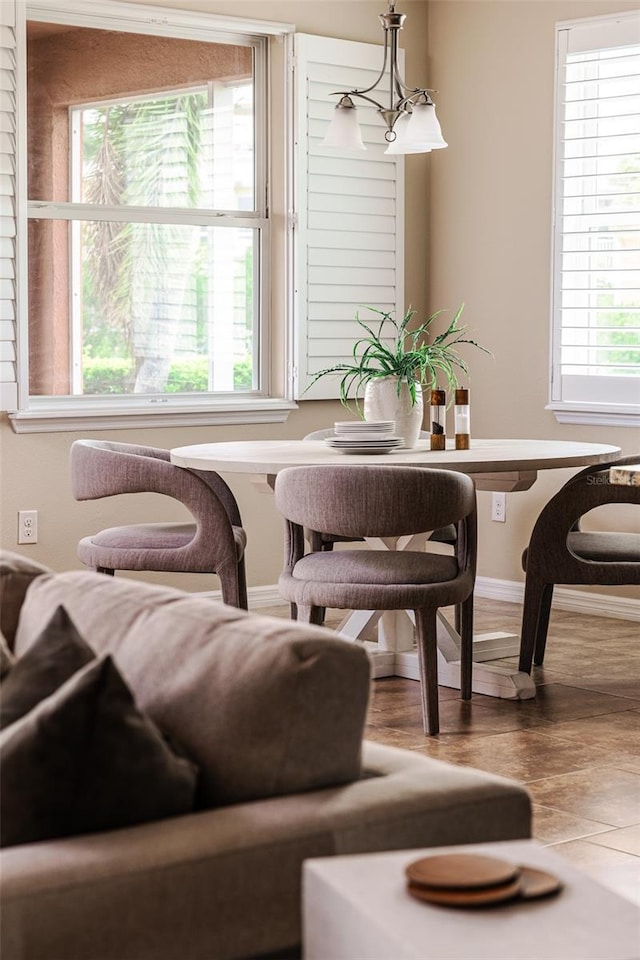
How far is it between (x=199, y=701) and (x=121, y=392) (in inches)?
155

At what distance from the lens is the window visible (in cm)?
533

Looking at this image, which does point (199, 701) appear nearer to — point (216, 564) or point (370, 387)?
point (216, 564)

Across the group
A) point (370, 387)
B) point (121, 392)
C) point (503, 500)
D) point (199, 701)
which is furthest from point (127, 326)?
point (199, 701)

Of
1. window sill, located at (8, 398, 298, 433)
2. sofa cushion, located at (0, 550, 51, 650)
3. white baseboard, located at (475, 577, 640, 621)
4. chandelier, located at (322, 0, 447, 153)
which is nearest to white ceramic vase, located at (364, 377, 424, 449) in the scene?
chandelier, located at (322, 0, 447, 153)

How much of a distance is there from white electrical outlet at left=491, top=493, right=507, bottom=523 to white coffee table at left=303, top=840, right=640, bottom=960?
463 centimetres

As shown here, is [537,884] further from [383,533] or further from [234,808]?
[383,533]

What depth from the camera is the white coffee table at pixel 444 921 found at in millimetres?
1191

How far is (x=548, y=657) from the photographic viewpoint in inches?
190

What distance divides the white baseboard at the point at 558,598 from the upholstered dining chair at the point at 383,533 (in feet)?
5.29

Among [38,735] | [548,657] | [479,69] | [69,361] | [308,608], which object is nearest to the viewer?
[38,735]

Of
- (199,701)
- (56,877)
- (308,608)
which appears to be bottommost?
(308,608)

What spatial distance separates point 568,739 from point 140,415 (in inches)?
91.3

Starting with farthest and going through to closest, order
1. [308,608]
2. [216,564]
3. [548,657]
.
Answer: [548,657] < [216,564] < [308,608]

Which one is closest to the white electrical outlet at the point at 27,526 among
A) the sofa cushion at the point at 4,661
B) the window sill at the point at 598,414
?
the window sill at the point at 598,414
